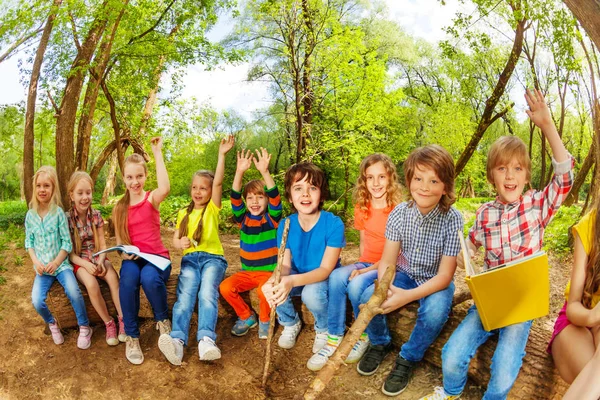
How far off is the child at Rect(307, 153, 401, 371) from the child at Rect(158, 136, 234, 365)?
854 millimetres

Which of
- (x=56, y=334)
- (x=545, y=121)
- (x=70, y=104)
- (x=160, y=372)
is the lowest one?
(x=160, y=372)

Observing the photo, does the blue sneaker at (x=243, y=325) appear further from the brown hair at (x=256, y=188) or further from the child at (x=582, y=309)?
the child at (x=582, y=309)

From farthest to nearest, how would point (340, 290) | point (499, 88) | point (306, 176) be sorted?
1. point (499, 88)
2. point (306, 176)
3. point (340, 290)

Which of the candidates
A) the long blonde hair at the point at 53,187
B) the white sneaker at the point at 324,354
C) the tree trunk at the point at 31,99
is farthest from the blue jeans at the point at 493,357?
the tree trunk at the point at 31,99

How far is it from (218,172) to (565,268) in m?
5.99

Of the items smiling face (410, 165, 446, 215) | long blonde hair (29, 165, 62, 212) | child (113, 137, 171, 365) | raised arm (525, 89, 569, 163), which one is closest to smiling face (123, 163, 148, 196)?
child (113, 137, 171, 365)

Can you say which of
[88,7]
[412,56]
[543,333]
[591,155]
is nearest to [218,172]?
[543,333]

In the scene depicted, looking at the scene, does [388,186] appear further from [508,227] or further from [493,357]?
[493,357]

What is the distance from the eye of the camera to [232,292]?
11.8ft

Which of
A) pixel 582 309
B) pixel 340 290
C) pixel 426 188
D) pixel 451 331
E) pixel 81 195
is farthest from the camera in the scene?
pixel 81 195

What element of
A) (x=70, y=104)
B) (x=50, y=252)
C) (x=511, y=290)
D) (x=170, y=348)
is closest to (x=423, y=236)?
(x=511, y=290)

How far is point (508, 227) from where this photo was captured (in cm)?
268

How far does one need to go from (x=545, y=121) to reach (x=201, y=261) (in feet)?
8.38

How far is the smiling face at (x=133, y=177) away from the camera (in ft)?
11.8
